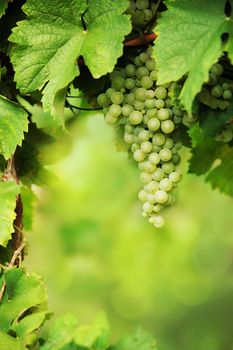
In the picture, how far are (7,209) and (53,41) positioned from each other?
8.6 inches

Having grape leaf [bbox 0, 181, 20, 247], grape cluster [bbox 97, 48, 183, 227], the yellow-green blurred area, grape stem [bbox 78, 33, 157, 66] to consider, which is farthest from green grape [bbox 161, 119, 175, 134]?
the yellow-green blurred area

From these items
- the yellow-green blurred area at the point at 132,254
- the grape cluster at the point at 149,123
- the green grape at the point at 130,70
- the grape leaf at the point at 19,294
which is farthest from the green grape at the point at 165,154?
the yellow-green blurred area at the point at 132,254

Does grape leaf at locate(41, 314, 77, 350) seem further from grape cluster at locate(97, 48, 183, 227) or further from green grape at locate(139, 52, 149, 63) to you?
green grape at locate(139, 52, 149, 63)

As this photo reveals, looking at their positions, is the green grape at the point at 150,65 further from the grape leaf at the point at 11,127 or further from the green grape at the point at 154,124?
the grape leaf at the point at 11,127

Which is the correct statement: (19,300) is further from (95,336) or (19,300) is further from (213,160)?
(213,160)

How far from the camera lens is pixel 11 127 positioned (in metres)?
0.94

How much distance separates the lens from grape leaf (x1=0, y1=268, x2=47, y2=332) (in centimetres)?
97

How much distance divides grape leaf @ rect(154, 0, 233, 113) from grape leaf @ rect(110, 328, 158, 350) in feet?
1.37

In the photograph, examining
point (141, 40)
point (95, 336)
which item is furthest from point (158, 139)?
point (95, 336)

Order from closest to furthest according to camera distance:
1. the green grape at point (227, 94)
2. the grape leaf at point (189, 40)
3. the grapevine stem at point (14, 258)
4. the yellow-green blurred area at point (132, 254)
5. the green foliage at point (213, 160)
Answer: the grape leaf at point (189, 40), the green grape at point (227, 94), the grapevine stem at point (14, 258), the green foliage at point (213, 160), the yellow-green blurred area at point (132, 254)

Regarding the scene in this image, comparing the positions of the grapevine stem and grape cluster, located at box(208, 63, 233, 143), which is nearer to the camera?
grape cluster, located at box(208, 63, 233, 143)

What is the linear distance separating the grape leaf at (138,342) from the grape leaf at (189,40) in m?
0.42

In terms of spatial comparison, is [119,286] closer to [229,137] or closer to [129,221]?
[129,221]

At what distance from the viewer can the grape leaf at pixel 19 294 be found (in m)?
0.97
